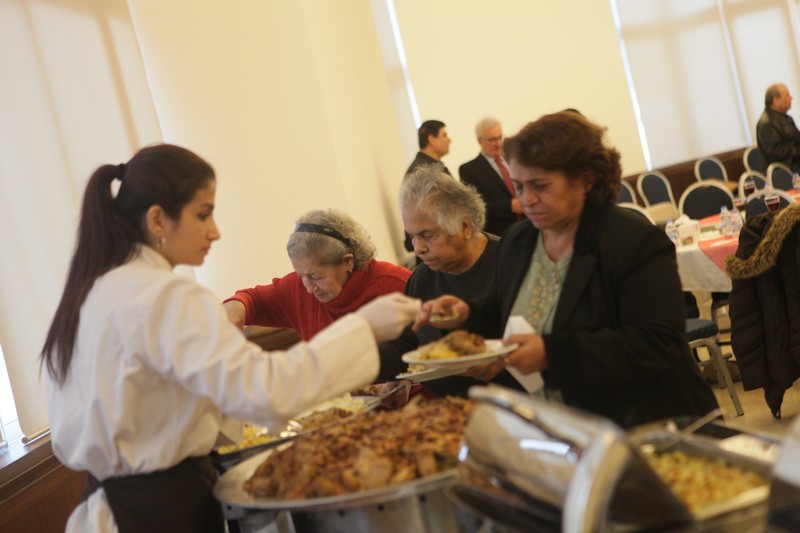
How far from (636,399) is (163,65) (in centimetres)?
400

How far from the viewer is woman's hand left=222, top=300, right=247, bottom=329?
11.9ft

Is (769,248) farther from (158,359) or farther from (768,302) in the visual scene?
(158,359)

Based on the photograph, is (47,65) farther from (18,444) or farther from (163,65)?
(18,444)

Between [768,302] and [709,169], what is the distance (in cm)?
686

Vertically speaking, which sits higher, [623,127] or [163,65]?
[163,65]

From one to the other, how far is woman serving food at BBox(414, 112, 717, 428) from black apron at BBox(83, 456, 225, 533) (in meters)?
0.74

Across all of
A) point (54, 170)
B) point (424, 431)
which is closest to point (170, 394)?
point (424, 431)

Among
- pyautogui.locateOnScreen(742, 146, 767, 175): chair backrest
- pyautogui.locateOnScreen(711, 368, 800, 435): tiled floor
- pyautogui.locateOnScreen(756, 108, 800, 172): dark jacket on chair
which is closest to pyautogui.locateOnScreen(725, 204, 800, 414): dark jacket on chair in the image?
pyautogui.locateOnScreen(711, 368, 800, 435): tiled floor

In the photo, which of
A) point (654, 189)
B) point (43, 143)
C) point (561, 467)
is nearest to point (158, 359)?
point (561, 467)

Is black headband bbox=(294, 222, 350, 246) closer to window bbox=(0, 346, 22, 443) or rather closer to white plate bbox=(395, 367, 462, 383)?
white plate bbox=(395, 367, 462, 383)

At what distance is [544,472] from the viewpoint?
1.37 m

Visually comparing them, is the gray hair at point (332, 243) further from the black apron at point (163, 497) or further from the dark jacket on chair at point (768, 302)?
the dark jacket on chair at point (768, 302)

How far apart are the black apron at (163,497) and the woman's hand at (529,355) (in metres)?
0.74

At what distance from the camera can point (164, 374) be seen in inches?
72.2
